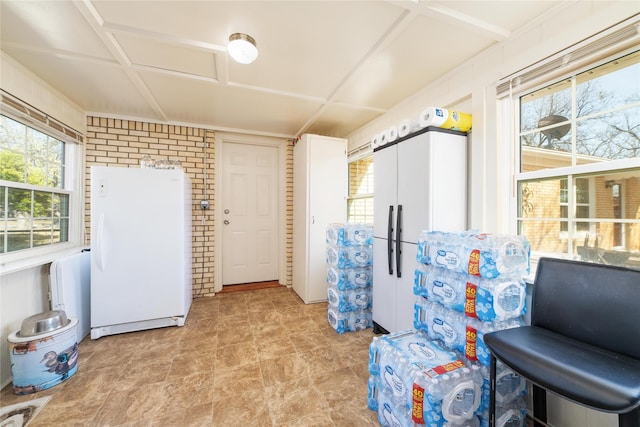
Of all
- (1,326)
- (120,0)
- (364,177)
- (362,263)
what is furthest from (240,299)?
(120,0)

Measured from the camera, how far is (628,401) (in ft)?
2.58

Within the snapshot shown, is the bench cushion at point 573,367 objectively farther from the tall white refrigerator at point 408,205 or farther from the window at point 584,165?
the tall white refrigerator at point 408,205

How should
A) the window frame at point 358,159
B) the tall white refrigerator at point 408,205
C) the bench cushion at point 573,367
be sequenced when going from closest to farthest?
the bench cushion at point 573,367, the tall white refrigerator at point 408,205, the window frame at point 358,159

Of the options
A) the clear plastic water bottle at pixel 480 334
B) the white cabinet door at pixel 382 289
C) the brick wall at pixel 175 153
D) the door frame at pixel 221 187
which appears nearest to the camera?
the clear plastic water bottle at pixel 480 334

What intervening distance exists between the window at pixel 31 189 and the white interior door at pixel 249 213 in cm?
176

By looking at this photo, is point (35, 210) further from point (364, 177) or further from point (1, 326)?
point (364, 177)

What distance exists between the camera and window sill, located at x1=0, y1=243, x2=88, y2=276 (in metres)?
1.75

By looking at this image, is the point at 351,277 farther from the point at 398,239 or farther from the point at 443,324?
the point at 443,324

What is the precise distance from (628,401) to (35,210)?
13.0ft

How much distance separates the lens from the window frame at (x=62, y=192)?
6.36 feet

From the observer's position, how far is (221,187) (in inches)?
152

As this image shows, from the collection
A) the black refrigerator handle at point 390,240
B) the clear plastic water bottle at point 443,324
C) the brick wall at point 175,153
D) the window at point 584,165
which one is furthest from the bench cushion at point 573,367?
the brick wall at point 175,153

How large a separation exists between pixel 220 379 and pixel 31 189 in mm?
2376

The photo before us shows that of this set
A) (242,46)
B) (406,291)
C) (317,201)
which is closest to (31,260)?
(242,46)
